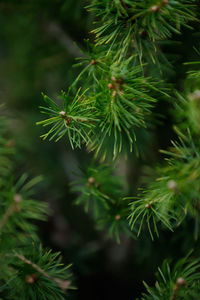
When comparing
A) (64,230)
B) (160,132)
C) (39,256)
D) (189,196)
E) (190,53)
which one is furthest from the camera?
(64,230)

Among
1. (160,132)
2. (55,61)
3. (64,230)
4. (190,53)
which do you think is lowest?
(64,230)

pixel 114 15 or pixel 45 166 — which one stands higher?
pixel 114 15

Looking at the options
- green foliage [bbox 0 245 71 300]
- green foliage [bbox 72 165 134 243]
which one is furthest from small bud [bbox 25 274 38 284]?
green foliage [bbox 72 165 134 243]

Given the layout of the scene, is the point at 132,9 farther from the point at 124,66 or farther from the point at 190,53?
the point at 190,53

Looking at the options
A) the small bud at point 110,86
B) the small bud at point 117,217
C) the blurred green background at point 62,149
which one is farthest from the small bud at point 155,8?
the small bud at point 117,217

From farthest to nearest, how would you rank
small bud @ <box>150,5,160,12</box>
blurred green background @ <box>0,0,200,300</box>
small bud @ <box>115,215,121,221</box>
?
1. blurred green background @ <box>0,0,200,300</box>
2. small bud @ <box>115,215,121,221</box>
3. small bud @ <box>150,5,160,12</box>

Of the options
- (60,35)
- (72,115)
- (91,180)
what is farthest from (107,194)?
(60,35)

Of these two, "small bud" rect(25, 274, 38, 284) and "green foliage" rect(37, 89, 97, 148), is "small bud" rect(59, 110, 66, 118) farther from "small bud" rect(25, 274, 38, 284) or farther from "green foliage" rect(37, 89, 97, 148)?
"small bud" rect(25, 274, 38, 284)

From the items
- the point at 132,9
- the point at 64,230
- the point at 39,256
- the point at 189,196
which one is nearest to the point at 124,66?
the point at 132,9

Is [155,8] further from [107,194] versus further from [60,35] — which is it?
[60,35]
